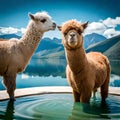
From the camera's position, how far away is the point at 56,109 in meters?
5.00

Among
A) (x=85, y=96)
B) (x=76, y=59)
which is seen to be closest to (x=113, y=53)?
(x=85, y=96)

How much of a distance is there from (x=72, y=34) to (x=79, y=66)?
554mm

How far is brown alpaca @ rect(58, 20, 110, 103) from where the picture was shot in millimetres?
4480

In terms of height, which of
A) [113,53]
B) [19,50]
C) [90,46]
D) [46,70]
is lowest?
[19,50]

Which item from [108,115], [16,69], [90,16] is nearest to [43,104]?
[16,69]

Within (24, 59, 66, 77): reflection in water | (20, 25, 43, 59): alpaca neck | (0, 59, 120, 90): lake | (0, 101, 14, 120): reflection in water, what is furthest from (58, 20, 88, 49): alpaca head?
(24, 59, 66, 77): reflection in water

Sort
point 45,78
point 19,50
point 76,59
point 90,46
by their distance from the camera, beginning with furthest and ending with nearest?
point 90,46 → point 45,78 → point 19,50 → point 76,59

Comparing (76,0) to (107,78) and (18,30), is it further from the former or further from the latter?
(107,78)

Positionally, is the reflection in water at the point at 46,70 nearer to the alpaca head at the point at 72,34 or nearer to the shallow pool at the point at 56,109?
the shallow pool at the point at 56,109

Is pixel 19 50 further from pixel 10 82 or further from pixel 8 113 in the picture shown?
pixel 8 113

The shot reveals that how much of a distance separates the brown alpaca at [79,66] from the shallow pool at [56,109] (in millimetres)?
212

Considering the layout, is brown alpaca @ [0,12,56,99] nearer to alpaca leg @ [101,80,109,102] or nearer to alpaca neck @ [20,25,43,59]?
alpaca neck @ [20,25,43,59]

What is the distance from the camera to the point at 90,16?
2334 centimetres

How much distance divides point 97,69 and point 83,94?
56cm
